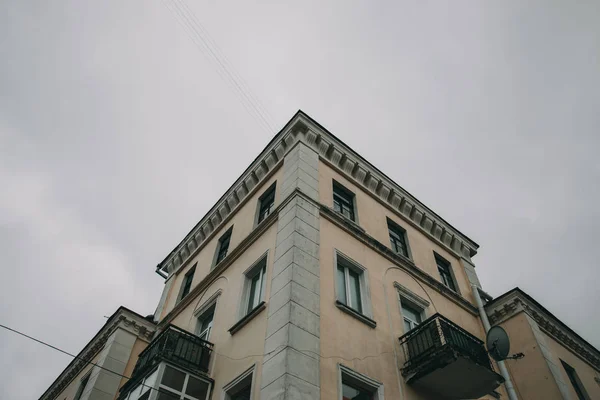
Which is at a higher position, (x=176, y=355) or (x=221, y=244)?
(x=221, y=244)

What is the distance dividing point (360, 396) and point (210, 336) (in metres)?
5.94

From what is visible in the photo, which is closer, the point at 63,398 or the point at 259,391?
the point at 259,391

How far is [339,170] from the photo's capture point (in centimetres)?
1975

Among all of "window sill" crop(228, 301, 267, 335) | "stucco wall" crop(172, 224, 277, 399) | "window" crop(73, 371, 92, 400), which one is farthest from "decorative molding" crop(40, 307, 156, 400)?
"window sill" crop(228, 301, 267, 335)

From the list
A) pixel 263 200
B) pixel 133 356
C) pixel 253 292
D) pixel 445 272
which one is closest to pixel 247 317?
pixel 253 292

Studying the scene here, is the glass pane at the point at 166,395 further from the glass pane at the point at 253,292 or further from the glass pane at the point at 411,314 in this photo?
the glass pane at the point at 411,314

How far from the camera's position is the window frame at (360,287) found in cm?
1343

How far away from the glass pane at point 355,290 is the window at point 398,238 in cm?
448

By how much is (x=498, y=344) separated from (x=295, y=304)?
7040 millimetres

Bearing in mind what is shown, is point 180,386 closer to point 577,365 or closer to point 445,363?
point 445,363

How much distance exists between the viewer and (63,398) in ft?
74.0

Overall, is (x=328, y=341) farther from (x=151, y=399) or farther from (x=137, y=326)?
(x=137, y=326)

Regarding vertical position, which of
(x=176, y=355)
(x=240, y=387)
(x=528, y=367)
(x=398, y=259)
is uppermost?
(x=398, y=259)

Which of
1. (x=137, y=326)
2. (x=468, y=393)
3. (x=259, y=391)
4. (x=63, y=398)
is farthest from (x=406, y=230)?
(x=63, y=398)
